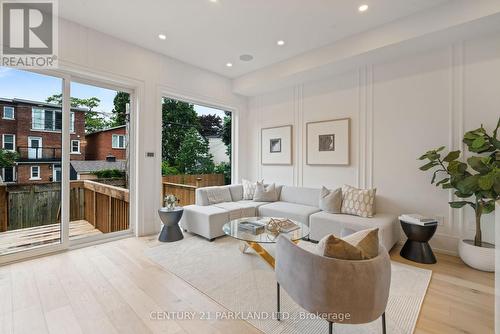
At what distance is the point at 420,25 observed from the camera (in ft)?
9.47

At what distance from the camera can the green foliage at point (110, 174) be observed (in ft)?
12.1

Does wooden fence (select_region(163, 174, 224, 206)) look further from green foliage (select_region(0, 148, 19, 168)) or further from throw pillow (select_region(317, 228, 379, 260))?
throw pillow (select_region(317, 228, 379, 260))

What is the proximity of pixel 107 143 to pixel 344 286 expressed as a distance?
3907mm

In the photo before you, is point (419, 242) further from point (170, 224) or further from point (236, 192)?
point (170, 224)

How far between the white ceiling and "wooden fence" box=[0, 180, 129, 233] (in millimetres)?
2342

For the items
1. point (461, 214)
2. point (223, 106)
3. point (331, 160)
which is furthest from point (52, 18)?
point (461, 214)

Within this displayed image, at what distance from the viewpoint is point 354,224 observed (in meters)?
3.11

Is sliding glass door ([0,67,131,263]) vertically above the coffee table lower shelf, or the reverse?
sliding glass door ([0,67,131,263])

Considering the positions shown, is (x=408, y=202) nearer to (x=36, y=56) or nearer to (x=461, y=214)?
(x=461, y=214)

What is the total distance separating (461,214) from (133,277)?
13.6 feet

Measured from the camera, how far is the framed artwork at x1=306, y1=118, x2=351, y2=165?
406 centimetres

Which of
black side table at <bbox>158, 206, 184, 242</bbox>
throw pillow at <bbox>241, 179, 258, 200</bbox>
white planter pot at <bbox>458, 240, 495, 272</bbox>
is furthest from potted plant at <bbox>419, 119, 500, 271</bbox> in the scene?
black side table at <bbox>158, 206, 184, 242</bbox>

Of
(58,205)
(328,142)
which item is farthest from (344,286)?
(58,205)

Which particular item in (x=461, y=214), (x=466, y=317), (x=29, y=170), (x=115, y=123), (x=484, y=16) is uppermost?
(x=484, y=16)
